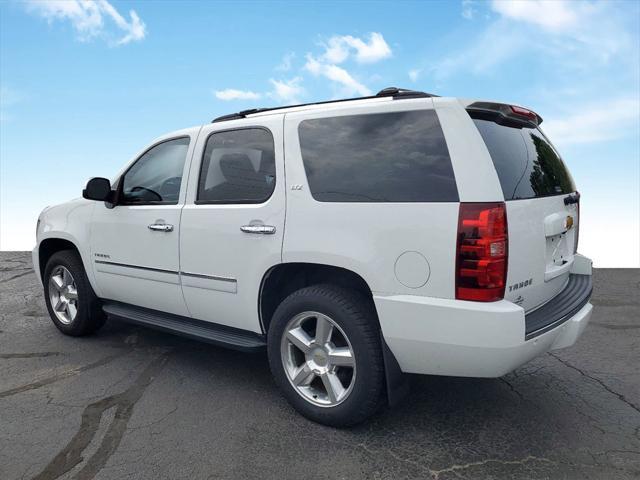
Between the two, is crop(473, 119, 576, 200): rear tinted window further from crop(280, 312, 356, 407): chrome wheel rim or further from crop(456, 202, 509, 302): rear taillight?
crop(280, 312, 356, 407): chrome wheel rim

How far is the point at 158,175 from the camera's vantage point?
4.35 m

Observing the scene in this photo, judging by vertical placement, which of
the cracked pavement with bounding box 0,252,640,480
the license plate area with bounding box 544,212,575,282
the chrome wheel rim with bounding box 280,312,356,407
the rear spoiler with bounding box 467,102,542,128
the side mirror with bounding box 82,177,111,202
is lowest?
the cracked pavement with bounding box 0,252,640,480

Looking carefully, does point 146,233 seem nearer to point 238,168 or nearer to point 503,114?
point 238,168

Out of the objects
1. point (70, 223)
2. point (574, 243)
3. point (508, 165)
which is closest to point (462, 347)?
point (508, 165)

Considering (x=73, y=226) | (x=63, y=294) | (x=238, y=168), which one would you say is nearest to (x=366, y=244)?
(x=238, y=168)

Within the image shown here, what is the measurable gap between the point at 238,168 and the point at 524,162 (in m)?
2.01

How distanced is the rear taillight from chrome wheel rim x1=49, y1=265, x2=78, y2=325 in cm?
405

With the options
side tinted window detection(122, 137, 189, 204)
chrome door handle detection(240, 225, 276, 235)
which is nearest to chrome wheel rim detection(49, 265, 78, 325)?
side tinted window detection(122, 137, 189, 204)

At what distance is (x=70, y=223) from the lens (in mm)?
4938

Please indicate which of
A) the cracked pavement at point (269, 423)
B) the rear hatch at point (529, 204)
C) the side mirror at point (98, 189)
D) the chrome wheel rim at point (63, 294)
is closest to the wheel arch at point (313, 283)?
the cracked pavement at point (269, 423)

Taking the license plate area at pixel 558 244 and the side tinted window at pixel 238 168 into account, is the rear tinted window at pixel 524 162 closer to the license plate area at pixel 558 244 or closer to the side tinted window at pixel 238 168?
the license plate area at pixel 558 244

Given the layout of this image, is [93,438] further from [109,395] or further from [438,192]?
[438,192]

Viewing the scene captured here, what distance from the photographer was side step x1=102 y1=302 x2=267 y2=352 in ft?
11.6

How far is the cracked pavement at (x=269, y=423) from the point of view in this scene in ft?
9.09
